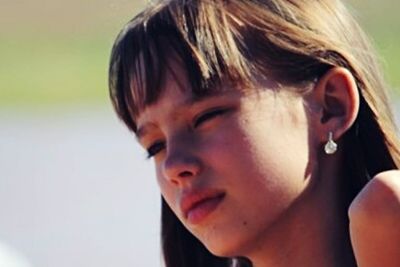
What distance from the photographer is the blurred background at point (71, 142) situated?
150cm

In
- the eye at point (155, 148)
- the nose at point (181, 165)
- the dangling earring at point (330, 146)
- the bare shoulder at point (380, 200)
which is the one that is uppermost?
the eye at point (155, 148)

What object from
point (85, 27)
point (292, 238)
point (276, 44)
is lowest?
point (292, 238)

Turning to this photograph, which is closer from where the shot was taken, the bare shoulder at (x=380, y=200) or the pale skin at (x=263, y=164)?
the bare shoulder at (x=380, y=200)

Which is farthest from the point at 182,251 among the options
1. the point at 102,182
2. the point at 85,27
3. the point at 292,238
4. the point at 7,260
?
the point at 85,27

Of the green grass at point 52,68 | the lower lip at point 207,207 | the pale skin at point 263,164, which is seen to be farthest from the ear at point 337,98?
the green grass at point 52,68

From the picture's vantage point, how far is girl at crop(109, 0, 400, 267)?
31.7 inches

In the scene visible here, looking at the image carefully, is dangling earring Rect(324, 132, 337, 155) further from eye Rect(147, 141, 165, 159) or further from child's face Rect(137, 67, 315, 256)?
eye Rect(147, 141, 165, 159)

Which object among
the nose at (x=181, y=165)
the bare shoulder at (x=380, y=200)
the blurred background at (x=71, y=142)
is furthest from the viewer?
the blurred background at (x=71, y=142)

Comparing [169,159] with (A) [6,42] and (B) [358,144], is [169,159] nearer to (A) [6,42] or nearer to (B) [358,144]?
(B) [358,144]

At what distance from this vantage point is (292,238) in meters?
0.83

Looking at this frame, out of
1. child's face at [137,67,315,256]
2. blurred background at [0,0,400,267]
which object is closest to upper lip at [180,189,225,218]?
child's face at [137,67,315,256]

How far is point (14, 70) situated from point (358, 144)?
5.56 ft

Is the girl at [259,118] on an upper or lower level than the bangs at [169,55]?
lower

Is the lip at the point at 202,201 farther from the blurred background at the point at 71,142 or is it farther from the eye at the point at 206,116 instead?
the blurred background at the point at 71,142
